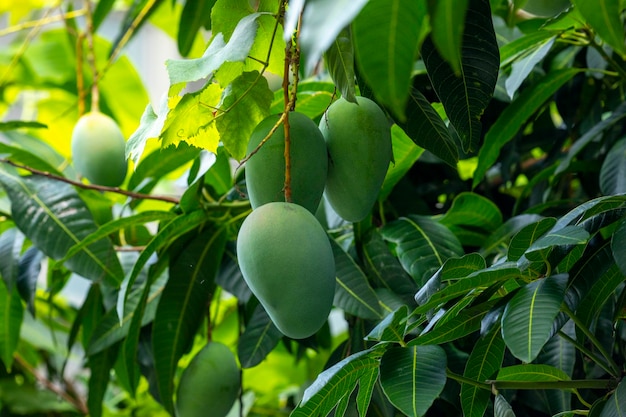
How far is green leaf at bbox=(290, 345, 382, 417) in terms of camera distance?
0.49 meters

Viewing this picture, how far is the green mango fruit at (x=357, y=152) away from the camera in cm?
49

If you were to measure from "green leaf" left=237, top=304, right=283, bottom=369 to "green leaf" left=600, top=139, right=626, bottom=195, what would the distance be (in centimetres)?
33

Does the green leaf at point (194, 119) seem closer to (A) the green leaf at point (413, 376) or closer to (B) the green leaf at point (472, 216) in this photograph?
(A) the green leaf at point (413, 376)

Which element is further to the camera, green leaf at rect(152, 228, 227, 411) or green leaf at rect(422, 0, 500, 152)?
green leaf at rect(152, 228, 227, 411)

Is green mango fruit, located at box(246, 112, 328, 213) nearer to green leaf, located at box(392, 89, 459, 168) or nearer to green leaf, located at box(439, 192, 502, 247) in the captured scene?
green leaf, located at box(392, 89, 459, 168)

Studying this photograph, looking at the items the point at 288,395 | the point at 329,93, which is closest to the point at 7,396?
the point at 288,395

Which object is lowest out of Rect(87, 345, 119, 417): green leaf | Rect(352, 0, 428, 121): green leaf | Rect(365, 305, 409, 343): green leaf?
Rect(87, 345, 119, 417): green leaf

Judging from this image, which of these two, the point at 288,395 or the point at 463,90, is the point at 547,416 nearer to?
the point at 463,90

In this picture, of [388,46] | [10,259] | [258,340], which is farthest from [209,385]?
[388,46]

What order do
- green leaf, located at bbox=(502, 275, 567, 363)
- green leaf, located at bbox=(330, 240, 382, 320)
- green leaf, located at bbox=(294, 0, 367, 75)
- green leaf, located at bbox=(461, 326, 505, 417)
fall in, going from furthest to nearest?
green leaf, located at bbox=(330, 240, 382, 320)
green leaf, located at bbox=(461, 326, 505, 417)
green leaf, located at bbox=(502, 275, 567, 363)
green leaf, located at bbox=(294, 0, 367, 75)

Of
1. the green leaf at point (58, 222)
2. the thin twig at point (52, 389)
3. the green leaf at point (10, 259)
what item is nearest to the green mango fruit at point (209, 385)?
the green leaf at point (58, 222)

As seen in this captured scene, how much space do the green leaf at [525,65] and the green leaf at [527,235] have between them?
0.76 ft

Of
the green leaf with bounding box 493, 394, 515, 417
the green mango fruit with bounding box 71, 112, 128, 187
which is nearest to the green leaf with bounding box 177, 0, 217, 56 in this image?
the green mango fruit with bounding box 71, 112, 128, 187

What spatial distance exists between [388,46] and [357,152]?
197 millimetres
